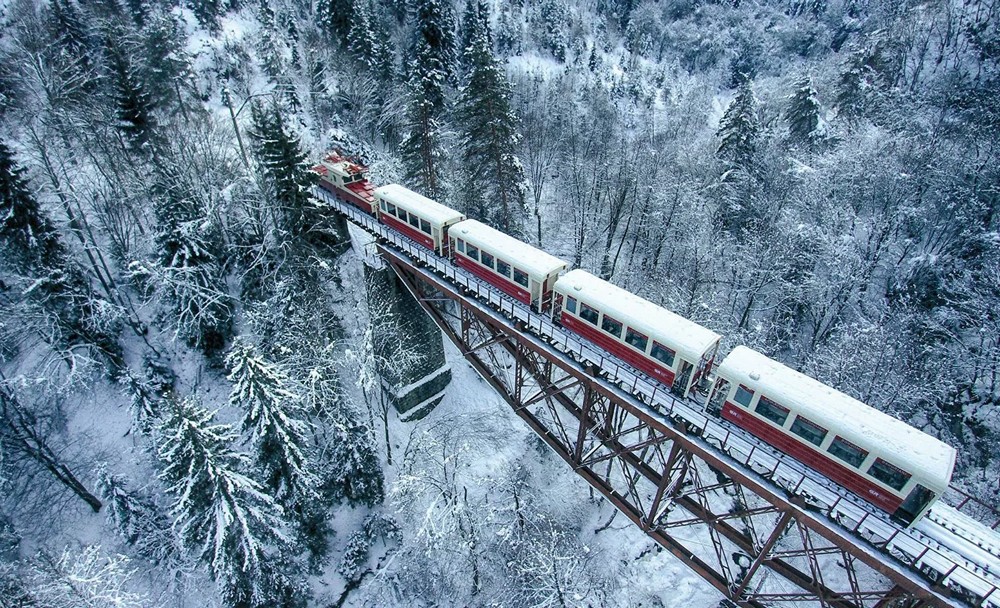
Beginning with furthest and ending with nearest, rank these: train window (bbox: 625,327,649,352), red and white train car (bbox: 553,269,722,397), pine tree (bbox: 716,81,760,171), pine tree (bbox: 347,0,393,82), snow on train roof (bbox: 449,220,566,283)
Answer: pine tree (bbox: 347,0,393,82)
pine tree (bbox: 716,81,760,171)
snow on train roof (bbox: 449,220,566,283)
train window (bbox: 625,327,649,352)
red and white train car (bbox: 553,269,722,397)

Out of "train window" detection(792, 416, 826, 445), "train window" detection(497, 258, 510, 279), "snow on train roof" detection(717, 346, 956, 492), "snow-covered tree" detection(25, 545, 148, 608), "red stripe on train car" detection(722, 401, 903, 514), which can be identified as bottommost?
"snow-covered tree" detection(25, 545, 148, 608)

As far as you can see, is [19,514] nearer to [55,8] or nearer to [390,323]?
[390,323]

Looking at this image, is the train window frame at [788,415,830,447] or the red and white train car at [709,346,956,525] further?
the train window frame at [788,415,830,447]

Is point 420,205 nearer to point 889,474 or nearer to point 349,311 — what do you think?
point 349,311

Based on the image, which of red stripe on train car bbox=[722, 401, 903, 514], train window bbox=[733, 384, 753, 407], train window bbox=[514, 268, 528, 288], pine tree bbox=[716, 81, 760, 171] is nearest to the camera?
red stripe on train car bbox=[722, 401, 903, 514]

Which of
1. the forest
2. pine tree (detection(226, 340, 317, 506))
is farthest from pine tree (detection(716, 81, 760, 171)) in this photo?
pine tree (detection(226, 340, 317, 506))

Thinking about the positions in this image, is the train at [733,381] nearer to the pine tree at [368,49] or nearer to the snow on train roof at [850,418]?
the snow on train roof at [850,418]

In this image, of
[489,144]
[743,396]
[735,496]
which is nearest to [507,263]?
[743,396]

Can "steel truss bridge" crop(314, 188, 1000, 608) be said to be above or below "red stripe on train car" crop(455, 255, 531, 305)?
below

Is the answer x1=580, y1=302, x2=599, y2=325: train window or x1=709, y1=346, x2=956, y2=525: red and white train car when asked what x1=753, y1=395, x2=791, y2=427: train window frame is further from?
x1=580, y1=302, x2=599, y2=325: train window
